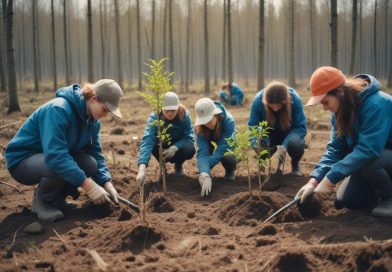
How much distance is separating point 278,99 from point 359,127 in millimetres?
1243

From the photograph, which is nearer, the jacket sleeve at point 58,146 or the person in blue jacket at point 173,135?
the jacket sleeve at point 58,146

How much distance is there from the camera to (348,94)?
3.45 metres

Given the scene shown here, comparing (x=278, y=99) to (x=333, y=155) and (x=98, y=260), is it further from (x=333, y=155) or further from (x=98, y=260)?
(x=98, y=260)

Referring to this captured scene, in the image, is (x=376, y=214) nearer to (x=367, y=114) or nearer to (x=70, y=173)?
(x=367, y=114)

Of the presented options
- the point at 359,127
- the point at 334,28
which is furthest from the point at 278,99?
the point at 334,28

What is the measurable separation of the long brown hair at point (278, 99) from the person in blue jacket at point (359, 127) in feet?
3.40

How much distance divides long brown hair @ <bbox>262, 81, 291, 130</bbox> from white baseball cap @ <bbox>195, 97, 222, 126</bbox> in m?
0.61

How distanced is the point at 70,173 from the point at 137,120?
7.78 meters

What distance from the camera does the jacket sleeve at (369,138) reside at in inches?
133

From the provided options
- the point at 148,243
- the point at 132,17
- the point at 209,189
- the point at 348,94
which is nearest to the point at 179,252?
the point at 148,243

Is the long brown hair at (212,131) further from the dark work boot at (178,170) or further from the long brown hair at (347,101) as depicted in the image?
the long brown hair at (347,101)

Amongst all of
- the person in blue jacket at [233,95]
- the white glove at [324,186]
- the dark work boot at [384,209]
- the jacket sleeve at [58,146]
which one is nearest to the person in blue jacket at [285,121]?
the white glove at [324,186]

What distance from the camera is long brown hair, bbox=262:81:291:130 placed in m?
4.67

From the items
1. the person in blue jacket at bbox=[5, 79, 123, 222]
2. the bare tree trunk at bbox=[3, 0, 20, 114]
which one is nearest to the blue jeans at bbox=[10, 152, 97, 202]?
the person in blue jacket at bbox=[5, 79, 123, 222]
